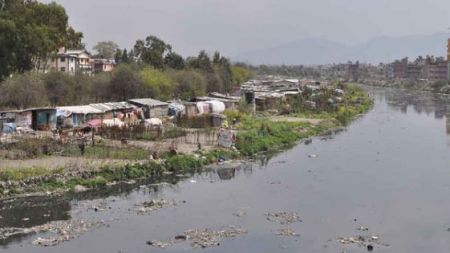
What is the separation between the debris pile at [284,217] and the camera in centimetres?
1730

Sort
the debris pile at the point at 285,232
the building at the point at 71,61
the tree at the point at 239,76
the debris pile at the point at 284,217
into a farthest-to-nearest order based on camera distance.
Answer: the tree at the point at 239,76 → the building at the point at 71,61 → the debris pile at the point at 284,217 → the debris pile at the point at 285,232

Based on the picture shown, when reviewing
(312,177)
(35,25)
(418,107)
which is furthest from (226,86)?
(312,177)

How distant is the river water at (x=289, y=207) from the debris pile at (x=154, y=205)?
28cm

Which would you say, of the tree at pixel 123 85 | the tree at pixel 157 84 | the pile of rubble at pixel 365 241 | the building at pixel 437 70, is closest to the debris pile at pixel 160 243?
the pile of rubble at pixel 365 241

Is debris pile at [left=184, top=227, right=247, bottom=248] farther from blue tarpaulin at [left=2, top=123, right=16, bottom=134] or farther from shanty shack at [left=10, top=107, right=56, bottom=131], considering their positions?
shanty shack at [left=10, top=107, right=56, bottom=131]

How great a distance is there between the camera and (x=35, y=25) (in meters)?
36.3

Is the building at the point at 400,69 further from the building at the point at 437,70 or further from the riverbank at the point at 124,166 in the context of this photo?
the riverbank at the point at 124,166

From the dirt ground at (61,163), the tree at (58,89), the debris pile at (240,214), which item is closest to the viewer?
the debris pile at (240,214)

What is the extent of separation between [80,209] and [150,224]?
2.66 meters

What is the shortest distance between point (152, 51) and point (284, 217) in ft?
144

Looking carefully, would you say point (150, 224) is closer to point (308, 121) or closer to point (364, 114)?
point (308, 121)

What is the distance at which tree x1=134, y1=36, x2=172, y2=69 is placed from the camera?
5903 centimetres

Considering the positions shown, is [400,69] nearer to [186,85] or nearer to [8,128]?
[186,85]

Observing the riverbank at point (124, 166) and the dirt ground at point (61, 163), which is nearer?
the riverbank at point (124, 166)
